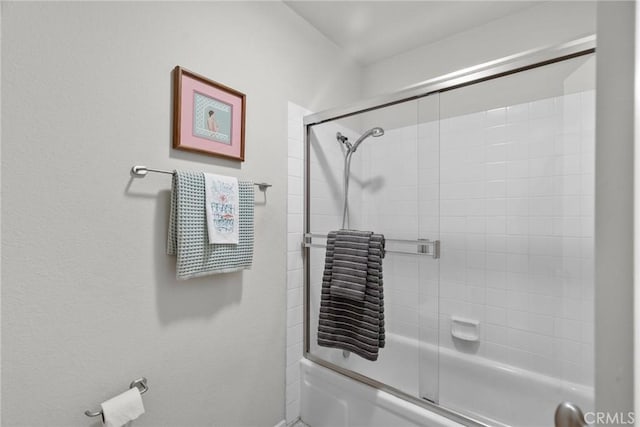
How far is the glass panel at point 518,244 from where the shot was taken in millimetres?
962

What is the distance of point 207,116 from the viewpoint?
1.31m

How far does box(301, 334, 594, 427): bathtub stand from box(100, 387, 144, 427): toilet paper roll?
2.97 ft

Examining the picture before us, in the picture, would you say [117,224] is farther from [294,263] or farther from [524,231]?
[524,231]

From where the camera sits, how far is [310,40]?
1.89 meters

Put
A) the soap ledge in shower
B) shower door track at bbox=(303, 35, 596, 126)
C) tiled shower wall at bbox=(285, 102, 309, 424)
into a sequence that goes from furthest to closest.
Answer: tiled shower wall at bbox=(285, 102, 309, 424) → the soap ledge in shower → shower door track at bbox=(303, 35, 596, 126)

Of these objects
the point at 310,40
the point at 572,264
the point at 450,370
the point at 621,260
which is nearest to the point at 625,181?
the point at 621,260

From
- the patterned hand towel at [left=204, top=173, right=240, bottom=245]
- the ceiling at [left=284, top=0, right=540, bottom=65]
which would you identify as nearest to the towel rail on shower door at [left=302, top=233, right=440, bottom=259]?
the patterned hand towel at [left=204, top=173, right=240, bottom=245]

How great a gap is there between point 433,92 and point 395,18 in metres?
0.80

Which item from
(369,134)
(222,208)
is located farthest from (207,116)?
(369,134)

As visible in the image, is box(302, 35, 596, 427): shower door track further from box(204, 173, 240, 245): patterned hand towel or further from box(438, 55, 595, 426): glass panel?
box(204, 173, 240, 245): patterned hand towel

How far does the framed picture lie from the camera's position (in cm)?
122

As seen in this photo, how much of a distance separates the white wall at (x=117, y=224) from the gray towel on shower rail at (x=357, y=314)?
29 centimetres

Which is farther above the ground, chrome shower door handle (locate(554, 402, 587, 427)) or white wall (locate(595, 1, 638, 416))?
white wall (locate(595, 1, 638, 416))

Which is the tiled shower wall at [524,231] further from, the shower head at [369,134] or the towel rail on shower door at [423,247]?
the shower head at [369,134]
